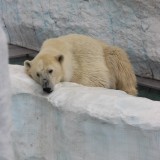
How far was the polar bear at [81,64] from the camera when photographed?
12.6 feet

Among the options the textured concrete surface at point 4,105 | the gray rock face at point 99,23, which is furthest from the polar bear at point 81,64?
the textured concrete surface at point 4,105

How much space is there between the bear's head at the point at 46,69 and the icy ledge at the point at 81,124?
0.52 ft

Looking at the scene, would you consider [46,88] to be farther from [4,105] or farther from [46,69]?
[4,105]

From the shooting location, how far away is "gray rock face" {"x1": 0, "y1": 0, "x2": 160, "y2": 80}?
470cm

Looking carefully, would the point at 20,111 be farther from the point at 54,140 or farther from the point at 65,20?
the point at 65,20

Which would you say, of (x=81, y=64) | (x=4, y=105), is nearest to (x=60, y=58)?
Result: (x=81, y=64)

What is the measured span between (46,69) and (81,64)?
0.45m

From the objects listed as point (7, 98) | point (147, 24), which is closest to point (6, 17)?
point (147, 24)

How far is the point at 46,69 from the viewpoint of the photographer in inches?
150

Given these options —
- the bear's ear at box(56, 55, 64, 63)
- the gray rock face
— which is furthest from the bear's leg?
the bear's ear at box(56, 55, 64, 63)

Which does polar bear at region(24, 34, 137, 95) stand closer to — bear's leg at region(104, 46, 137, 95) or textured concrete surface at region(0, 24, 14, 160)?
bear's leg at region(104, 46, 137, 95)

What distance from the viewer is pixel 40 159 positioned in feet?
10.4

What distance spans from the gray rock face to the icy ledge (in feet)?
5.04

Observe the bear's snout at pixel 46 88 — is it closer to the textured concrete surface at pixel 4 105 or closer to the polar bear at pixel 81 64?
the polar bear at pixel 81 64
